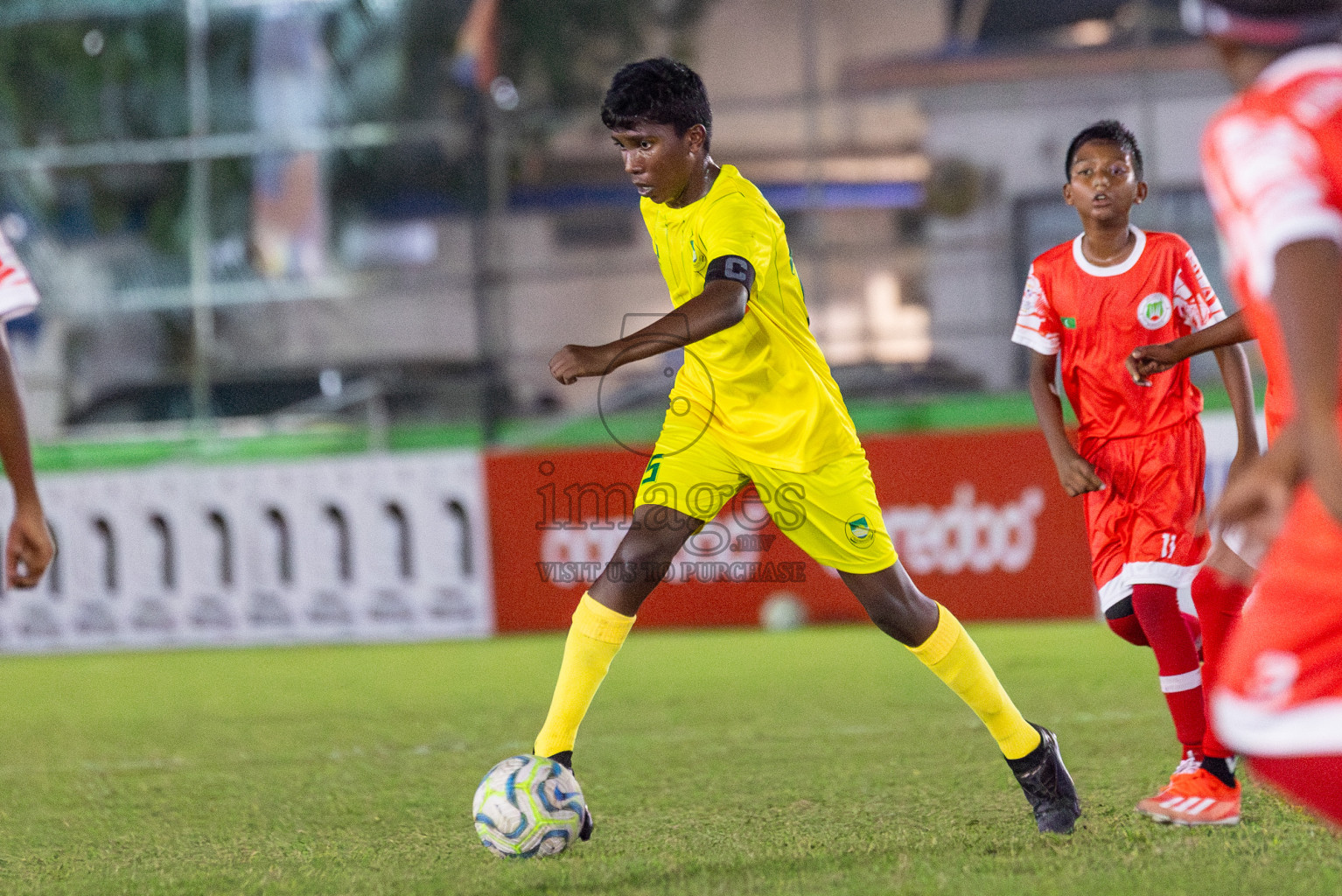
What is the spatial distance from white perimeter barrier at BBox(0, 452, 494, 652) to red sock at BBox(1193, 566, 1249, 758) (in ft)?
22.3

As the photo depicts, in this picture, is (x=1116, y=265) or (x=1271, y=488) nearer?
(x=1271, y=488)

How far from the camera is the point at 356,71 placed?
46.6 feet

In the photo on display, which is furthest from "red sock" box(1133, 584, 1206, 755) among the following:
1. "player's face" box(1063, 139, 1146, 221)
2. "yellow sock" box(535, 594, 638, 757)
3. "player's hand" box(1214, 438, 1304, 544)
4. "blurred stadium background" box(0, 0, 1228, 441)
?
"blurred stadium background" box(0, 0, 1228, 441)

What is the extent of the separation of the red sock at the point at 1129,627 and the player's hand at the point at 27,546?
2.76m

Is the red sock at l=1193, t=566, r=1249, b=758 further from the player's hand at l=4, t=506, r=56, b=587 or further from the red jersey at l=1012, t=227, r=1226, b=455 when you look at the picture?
the player's hand at l=4, t=506, r=56, b=587

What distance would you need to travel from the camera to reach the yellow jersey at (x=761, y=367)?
3.99m

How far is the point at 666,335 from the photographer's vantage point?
3420mm

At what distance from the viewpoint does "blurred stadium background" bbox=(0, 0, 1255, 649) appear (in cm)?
1110

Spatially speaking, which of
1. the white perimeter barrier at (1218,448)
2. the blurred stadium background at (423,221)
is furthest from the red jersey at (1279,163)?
the blurred stadium background at (423,221)

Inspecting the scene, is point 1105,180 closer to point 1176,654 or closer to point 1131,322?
point 1131,322

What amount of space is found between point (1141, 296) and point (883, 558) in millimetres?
1041

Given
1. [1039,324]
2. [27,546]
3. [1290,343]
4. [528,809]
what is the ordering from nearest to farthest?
[1290,343]
[27,546]
[528,809]
[1039,324]

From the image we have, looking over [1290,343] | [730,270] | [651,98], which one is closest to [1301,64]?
[1290,343]

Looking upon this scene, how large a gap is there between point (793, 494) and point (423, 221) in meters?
11.2
